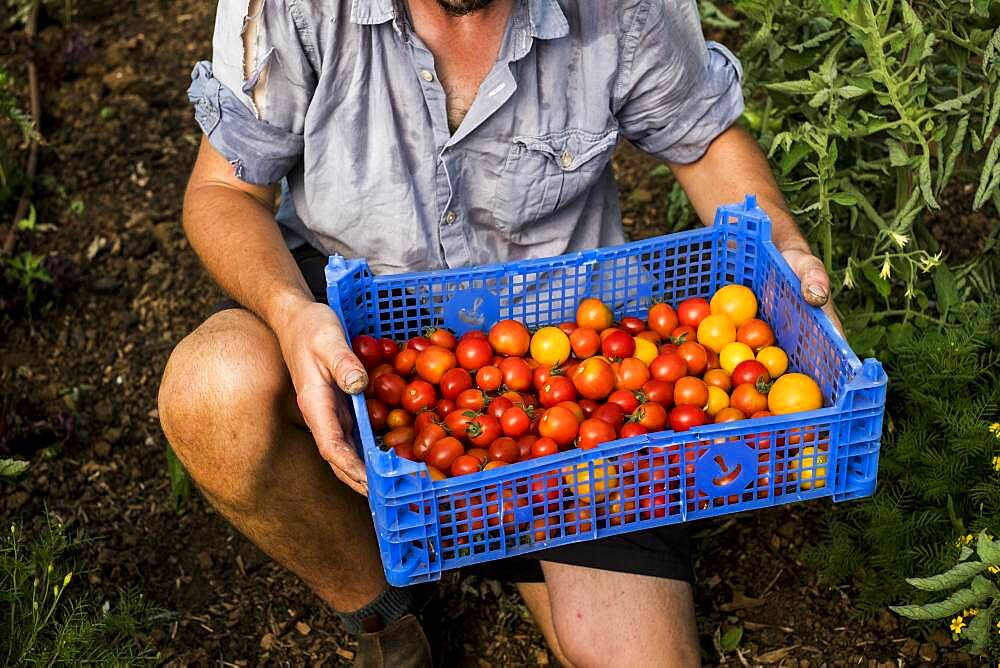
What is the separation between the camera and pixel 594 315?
249cm

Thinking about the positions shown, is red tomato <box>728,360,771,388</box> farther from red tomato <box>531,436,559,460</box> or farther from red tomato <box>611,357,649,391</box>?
red tomato <box>531,436,559,460</box>

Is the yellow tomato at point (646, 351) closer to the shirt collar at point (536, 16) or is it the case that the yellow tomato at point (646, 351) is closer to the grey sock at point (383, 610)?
the shirt collar at point (536, 16)

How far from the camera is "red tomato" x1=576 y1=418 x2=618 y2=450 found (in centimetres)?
215

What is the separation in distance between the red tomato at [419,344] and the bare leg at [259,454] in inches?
10.2

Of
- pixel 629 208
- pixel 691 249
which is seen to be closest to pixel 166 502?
pixel 691 249

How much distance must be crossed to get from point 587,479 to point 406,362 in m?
0.55

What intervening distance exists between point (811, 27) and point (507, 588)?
158cm

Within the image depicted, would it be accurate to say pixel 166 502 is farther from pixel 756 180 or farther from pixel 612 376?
pixel 756 180

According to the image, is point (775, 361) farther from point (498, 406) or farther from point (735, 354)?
point (498, 406)

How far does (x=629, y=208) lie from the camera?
4008mm

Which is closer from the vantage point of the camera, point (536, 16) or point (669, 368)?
point (669, 368)

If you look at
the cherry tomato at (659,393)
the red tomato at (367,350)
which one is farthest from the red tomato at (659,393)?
the red tomato at (367,350)

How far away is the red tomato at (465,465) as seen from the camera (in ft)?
6.82

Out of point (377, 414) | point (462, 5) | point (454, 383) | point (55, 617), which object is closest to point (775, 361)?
point (454, 383)
